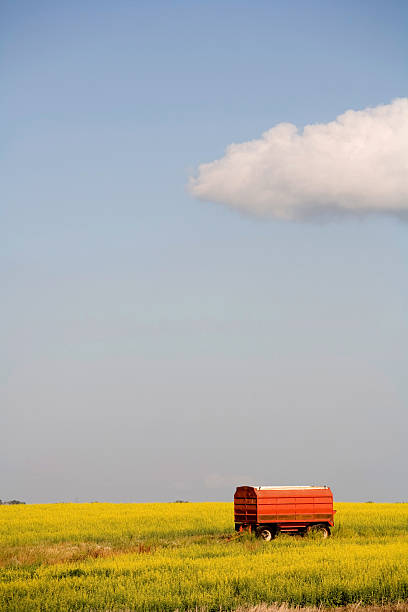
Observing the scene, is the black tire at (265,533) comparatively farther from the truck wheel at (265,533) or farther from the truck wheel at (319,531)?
the truck wheel at (319,531)

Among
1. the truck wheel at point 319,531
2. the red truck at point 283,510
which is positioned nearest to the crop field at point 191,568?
the truck wheel at point 319,531

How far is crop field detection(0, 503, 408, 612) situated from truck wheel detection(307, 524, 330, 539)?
18.1 inches

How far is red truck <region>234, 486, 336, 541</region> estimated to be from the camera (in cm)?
2811

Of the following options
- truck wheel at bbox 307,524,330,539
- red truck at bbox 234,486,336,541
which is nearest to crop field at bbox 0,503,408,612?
truck wheel at bbox 307,524,330,539

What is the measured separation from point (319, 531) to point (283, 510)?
1794mm

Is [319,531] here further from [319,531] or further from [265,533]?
[265,533]

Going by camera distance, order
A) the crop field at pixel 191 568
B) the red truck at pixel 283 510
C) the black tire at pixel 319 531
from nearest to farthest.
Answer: the crop field at pixel 191 568 < the red truck at pixel 283 510 < the black tire at pixel 319 531

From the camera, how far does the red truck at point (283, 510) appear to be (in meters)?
28.1

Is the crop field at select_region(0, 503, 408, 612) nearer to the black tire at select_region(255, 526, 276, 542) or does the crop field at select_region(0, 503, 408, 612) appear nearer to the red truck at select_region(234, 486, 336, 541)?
the black tire at select_region(255, 526, 276, 542)

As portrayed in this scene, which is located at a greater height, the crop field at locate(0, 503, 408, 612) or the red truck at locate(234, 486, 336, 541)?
the red truck at locate(234, 486, 336, 541)

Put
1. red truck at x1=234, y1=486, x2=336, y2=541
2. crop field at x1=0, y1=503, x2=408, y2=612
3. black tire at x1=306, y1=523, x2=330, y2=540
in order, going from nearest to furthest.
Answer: crop field at x1=0, y1=503, x2=408, y2=612 < red truck at x1=234, y1=486, x2=336, y2=541 < black tire at x1=306, y1=523, x2=330, y2=540

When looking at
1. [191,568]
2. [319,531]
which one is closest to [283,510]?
[319,531]

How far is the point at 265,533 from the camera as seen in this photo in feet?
92.8

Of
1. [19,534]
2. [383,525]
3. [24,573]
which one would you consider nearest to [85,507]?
[19,534]
